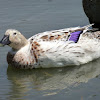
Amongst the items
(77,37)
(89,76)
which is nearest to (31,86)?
(89,76)

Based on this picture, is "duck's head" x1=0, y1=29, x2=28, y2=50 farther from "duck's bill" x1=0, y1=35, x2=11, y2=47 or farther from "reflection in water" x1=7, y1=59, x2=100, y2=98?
"reflection in water" x1=7, y1=59, x2=100, y2=98

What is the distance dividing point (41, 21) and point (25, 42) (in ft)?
9.41

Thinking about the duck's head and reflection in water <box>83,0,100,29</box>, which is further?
reflection in water <box>83,0,100,29</box>

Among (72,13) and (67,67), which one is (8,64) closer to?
(67,67)

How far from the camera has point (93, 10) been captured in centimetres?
1172

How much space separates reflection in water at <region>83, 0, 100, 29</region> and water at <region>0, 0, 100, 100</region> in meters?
0.40

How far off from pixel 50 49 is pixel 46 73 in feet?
1.84

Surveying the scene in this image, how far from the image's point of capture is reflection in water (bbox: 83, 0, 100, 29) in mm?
11641

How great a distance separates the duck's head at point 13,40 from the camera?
921 centimetres

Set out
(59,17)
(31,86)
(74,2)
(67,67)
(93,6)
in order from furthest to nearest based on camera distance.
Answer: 1. (74,2)
2. (59,17)
3. (93,6)
4. (67,67)
5. (31,86)

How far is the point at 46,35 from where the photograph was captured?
946cm

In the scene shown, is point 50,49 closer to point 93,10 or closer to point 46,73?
point 46,73

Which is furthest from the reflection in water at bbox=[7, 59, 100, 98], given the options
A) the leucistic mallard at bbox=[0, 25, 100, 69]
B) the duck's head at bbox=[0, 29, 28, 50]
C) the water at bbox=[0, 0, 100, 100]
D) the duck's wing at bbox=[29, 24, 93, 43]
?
the duck's wing at bbox=[29, 24, 93, 43]

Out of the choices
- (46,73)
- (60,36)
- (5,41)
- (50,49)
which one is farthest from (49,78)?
(5,41)
